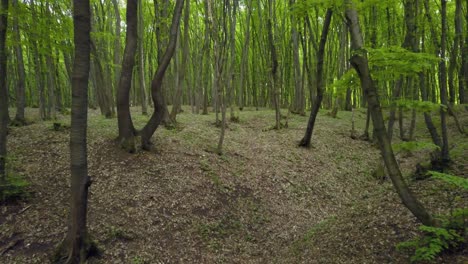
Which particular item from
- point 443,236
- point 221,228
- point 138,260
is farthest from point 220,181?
point 443,236

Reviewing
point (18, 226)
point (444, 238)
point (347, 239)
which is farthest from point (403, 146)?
point (18, 226)

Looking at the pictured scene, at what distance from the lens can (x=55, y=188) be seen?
6.55 meters

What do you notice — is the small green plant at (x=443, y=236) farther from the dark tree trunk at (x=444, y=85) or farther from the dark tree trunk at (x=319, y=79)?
the dark tree trunk at (x=319, y=79)

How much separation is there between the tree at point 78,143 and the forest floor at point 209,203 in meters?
0.41

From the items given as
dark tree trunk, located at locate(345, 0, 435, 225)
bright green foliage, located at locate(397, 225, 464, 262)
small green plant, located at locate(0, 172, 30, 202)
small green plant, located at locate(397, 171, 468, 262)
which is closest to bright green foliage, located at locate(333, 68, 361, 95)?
dark tree trunk, located at locate(345, 0, 435, 225)

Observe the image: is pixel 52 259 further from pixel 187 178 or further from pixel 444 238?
pixel 444 238

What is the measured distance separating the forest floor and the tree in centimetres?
41

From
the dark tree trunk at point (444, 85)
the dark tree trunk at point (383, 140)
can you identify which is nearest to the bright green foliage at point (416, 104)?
the dark tree trunk at point (383, 140)

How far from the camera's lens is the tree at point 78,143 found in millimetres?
4656

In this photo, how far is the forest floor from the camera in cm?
515

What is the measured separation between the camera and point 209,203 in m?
7.06

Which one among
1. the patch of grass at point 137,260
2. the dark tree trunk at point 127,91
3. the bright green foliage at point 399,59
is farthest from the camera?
the dark tree trunk at point 127,91

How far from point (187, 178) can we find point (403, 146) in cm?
499

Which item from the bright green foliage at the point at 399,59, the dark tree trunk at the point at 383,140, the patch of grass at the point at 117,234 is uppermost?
the bright green foliage at the point at 399,59
